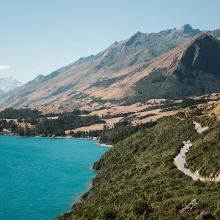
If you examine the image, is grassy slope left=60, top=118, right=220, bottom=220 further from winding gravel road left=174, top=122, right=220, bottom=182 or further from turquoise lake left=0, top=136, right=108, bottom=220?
turquoise lake left=0, top=136, right=108, bottom=220

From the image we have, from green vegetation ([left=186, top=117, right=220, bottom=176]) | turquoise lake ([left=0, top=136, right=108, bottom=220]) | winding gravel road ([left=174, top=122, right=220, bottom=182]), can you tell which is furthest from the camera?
turquoise lake ([left=0, top=136, right=108, bottom=220])

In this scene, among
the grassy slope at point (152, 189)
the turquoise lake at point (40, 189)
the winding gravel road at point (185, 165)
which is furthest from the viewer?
the turquoise lake at point (40, 189)

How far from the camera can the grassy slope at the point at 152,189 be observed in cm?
6575

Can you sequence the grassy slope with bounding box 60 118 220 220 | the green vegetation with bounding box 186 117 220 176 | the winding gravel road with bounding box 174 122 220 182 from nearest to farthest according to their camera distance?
1. the grassy slope with bounding box 60 118 220 220
2. the winding gravel road with bounding box 174 122 220 182
3. the green vegetation with bounding box 186 117 220 176

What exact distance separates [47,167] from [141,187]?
363 ft

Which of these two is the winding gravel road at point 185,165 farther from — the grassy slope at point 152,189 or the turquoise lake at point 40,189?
the turquoise lake at point 40,189

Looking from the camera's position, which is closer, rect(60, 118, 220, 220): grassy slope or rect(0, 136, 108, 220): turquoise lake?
rect(60, 118, 220, 220): grassy slope

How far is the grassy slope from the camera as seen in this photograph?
216ft

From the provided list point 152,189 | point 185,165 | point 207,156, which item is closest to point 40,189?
point 185,165

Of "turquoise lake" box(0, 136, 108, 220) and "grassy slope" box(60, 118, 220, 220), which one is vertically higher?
"grassy slope" box(60, 118, 220, 220)

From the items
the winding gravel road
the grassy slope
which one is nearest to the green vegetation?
the winding gravel road

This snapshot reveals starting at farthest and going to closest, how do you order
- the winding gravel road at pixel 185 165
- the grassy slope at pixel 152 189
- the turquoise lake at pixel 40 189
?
the turquoise lake at pixel 40 189 < the winding gravel road at pixel 185 165 < the grassy slope at pixel 152 189

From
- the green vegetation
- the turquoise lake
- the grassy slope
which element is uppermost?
the green vegetation

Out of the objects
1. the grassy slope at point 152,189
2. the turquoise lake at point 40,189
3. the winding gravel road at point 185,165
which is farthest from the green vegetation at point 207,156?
the turquoise lake at point 40,189
